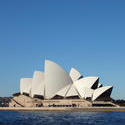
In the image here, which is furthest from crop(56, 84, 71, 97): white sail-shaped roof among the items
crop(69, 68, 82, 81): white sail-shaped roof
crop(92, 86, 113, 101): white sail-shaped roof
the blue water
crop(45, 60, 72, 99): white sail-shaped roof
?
the blue water

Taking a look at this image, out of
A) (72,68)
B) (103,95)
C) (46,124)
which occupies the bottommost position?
(46,124)

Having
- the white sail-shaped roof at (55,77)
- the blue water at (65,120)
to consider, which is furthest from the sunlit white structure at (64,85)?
the blue water at (65,120)

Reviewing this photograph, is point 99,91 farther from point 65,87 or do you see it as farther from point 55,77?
point 55,77

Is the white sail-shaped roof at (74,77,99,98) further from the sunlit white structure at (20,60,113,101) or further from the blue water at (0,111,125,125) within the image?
the blue water at (0,111,125,125)

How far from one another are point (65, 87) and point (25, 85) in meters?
19.2

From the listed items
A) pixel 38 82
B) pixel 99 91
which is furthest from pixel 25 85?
pixel 99 91

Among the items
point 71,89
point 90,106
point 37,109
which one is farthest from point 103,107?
point 37,109

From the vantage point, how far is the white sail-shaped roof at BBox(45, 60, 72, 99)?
107438 mm

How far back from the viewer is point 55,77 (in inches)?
4235

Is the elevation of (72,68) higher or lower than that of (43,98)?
higher

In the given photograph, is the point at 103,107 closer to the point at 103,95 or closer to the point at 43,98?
the point at 103,95

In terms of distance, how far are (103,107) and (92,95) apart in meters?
8.07

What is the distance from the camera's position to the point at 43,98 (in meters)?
118

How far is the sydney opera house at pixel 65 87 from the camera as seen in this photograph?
108 meters
